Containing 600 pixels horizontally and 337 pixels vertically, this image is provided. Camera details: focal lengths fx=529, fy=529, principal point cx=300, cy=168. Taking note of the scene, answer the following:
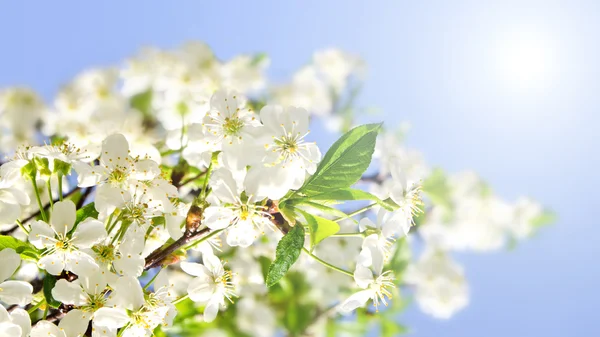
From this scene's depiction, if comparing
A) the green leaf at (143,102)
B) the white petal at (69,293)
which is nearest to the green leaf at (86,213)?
the white petal at (69,293)

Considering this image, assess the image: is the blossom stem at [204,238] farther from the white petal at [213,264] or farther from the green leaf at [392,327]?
the green leaf at [392,327]

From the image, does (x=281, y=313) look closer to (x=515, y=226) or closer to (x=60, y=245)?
(x=60, y=245)

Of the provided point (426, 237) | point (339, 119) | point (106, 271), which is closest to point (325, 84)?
point (339, 119)

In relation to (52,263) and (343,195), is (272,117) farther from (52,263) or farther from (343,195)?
(52,263)

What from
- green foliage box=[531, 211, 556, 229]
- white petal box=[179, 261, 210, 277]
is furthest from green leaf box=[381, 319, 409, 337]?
green foliage box=[531, 211, 556, 229]

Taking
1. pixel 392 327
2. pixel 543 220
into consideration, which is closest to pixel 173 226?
pixel 392 327

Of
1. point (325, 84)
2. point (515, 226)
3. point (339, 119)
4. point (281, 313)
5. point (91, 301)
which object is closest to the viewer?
point (91, 301)
